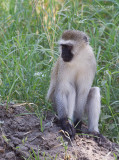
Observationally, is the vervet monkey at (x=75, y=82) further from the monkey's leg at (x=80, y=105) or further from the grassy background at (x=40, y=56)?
the grassy background at (x=40, y=56)

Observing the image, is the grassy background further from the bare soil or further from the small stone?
the small stone

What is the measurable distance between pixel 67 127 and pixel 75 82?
787 mm

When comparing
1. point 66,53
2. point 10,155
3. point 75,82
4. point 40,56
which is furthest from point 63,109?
point 40,56

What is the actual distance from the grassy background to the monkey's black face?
71 cm

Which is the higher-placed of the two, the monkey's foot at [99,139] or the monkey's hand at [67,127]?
the monkey's hand at [67,127]

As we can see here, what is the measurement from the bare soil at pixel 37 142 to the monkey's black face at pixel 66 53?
2.98 feet

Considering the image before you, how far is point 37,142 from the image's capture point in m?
4.35

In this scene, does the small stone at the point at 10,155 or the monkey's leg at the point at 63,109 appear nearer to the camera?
the small stone at the point at 10,155

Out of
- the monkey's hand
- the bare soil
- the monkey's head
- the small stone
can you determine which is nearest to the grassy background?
the bare soil

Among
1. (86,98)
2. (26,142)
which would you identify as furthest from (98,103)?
(26,142)

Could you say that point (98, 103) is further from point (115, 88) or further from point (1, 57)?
point (1, 57)

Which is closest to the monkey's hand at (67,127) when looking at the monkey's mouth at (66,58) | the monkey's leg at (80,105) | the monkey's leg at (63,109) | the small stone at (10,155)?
the monkey's leg at (63,109)

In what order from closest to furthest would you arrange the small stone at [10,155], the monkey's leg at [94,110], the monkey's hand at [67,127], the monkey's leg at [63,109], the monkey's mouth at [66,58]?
the small stone at [10,155] < the monkey's hand at [67,127] < the monkey's leg at [63,109] < the monkey's mouth at [66,58] < the monkey's leg at [94,110]

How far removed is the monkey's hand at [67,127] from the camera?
4801 mm
